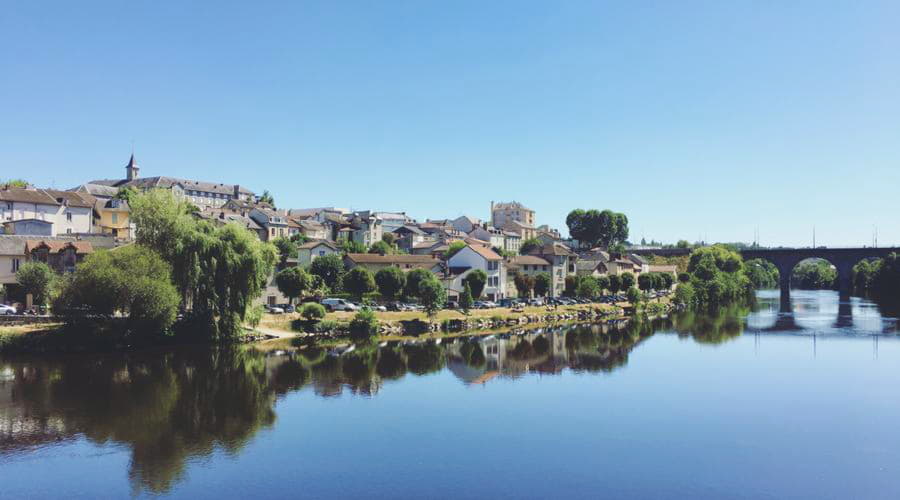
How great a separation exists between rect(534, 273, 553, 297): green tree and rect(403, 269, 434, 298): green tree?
1580cm

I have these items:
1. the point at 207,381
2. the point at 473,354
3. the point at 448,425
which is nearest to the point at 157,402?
the point at 207,381

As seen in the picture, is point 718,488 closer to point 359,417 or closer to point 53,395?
point 359,417

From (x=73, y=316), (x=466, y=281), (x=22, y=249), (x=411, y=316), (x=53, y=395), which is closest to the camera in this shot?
(x=53, y=395)

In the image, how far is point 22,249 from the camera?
129ft

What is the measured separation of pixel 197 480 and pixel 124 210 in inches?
1962

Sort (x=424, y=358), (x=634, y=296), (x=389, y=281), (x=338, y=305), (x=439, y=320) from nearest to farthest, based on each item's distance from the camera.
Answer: (x=424, y=358)
(x=338, y=305)
(x=439, y=320)
(x=389, y=281)
(x=634, y=296)

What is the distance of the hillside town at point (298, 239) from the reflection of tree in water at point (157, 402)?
479 inches

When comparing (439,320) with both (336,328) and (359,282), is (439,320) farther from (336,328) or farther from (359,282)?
(336,328)

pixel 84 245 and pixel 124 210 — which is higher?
pixel 124 210

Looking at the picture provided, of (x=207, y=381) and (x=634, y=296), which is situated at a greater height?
(x=634, y=296)

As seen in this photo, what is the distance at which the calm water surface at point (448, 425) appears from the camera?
15.7m

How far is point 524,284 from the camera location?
6119cm

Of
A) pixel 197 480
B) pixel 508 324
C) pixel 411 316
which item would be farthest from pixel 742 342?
pixel 197 480

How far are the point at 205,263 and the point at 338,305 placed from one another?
13.1 m
